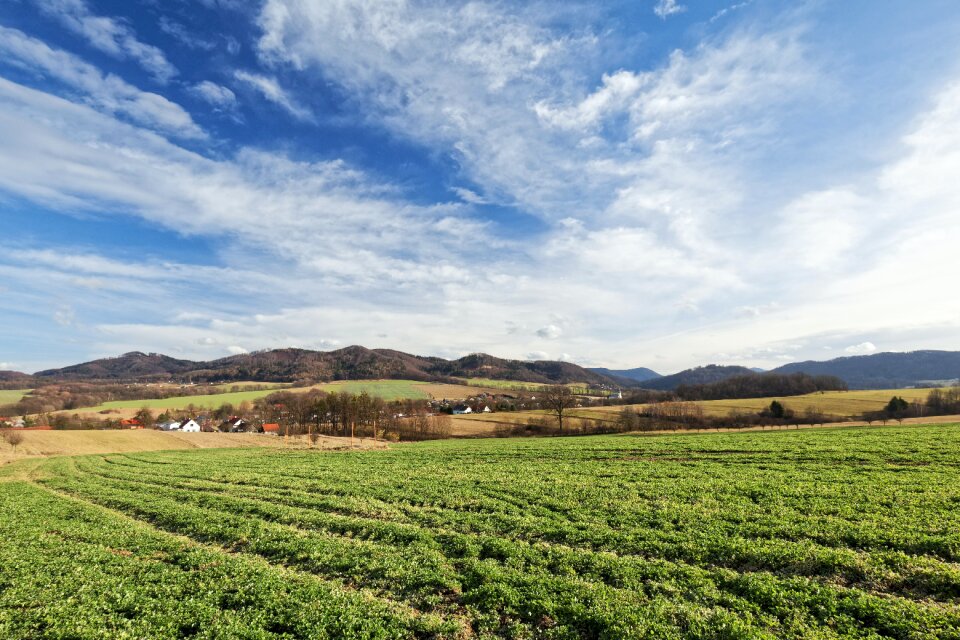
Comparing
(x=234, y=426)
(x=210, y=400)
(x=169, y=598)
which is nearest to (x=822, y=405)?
(x=169, y=598)

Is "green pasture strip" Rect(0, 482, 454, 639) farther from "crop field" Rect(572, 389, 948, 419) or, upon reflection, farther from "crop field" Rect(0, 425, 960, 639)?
"crop field" Rect(572, 389, 948, 419)

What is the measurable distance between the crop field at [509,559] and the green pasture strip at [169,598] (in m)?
0.07

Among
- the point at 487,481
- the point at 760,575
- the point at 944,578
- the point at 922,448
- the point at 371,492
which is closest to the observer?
the point at 944,578

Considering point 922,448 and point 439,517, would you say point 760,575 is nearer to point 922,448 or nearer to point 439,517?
point 439,517

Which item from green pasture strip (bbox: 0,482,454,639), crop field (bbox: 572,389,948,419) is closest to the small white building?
crop field (bbox: 572,389,948,419)

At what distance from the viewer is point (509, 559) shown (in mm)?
15391

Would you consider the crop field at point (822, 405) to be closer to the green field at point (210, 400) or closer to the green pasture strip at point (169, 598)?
the green pasture strip at point (169, 598)

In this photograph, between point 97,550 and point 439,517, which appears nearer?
point 97,550

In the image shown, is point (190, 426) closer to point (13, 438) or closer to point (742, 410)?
point (13, 438)

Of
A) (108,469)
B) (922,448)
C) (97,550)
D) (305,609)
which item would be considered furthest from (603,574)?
(108,469)

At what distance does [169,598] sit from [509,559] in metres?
11.0

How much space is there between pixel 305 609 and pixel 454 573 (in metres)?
4.75

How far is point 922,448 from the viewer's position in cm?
3631

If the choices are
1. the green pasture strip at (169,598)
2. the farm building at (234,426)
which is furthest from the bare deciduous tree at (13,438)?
the green pasture strip at (169,598)
